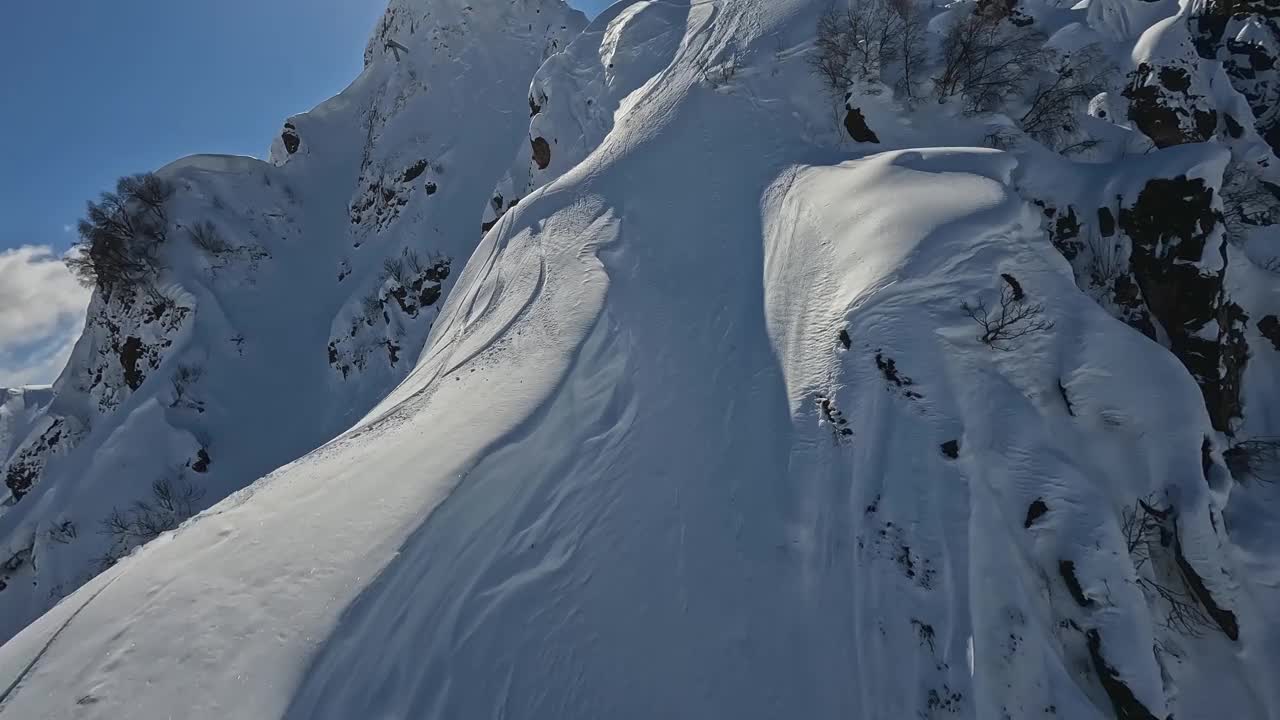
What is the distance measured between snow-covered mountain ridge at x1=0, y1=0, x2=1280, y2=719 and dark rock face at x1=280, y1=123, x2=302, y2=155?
25106 millimetres

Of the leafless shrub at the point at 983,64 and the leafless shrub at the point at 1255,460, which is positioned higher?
the leafless shrub at the point at 983,64

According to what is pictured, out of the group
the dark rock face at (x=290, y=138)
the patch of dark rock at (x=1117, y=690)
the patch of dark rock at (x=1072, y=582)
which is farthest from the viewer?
the dark rock face at (x=290, y=138)

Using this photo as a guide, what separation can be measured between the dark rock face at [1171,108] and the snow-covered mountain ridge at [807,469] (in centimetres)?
18

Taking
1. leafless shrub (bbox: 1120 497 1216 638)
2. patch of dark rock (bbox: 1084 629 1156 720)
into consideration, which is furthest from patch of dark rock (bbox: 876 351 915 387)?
patch of dark rock (bbox: 1084 629 1156 720)

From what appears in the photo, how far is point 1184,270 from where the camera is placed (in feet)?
20.5

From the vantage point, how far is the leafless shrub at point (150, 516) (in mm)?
15000

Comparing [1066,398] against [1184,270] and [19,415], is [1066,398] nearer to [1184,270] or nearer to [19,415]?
[1184,270]

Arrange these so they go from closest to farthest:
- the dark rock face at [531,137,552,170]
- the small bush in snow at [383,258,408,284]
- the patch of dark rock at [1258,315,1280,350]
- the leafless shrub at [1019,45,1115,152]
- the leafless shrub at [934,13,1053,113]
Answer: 1. the patch of dark rock at [1258,315,1280,350]
2. the leafless shrub at [1019,45,1115,152]
3. the leafless shrub at [934,13,1053,113]
4. the dark rock face at [531,137,552,170]
5. the small bush in snow at [383,258,408,284]

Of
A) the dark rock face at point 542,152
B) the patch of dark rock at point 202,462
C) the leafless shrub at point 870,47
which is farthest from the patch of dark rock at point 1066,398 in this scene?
the patch of dark rock at point 202,462

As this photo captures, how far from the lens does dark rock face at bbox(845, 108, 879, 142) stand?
10.2 m

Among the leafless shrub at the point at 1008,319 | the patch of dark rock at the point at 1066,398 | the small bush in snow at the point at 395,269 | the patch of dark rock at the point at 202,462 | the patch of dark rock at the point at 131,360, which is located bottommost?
A: the patch of dark rock at the point at 1066,398

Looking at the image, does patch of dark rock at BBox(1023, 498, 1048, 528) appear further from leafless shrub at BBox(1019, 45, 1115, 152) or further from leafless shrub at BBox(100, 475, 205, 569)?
leafless shrub at BBox(100, 475, 205, 569)

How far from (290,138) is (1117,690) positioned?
124 ft

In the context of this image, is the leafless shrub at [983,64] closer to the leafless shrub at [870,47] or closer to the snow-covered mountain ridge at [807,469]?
the snow-covered mountain ridge at [807,469]
